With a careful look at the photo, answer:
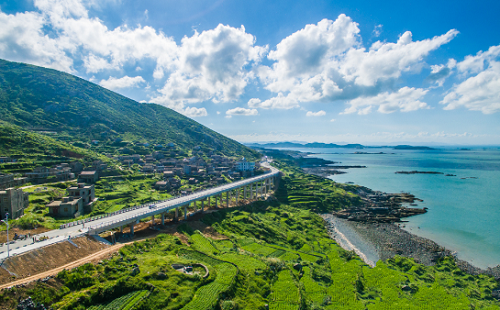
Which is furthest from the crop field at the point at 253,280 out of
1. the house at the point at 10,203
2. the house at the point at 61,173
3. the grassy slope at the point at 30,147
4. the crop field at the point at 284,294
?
the grassy slope at the point at 30,147

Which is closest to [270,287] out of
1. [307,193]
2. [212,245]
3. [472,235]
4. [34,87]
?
[212,245]

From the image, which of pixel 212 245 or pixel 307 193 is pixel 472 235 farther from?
pixel 212 245

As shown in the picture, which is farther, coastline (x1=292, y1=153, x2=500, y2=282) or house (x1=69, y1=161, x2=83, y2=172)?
house (x1=69, y1=161, x2=83, y2=172)

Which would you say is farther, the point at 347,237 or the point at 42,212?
the point at 347,237

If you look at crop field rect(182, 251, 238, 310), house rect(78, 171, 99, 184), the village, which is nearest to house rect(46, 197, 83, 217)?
the village

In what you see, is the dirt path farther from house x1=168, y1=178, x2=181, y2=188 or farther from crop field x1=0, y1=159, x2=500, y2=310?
house x1=168, y1=178, x2=181, y2=188

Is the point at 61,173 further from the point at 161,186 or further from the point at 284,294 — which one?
the point at 284,294

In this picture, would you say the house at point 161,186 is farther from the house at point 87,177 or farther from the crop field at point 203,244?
the crop field at point 203,244
